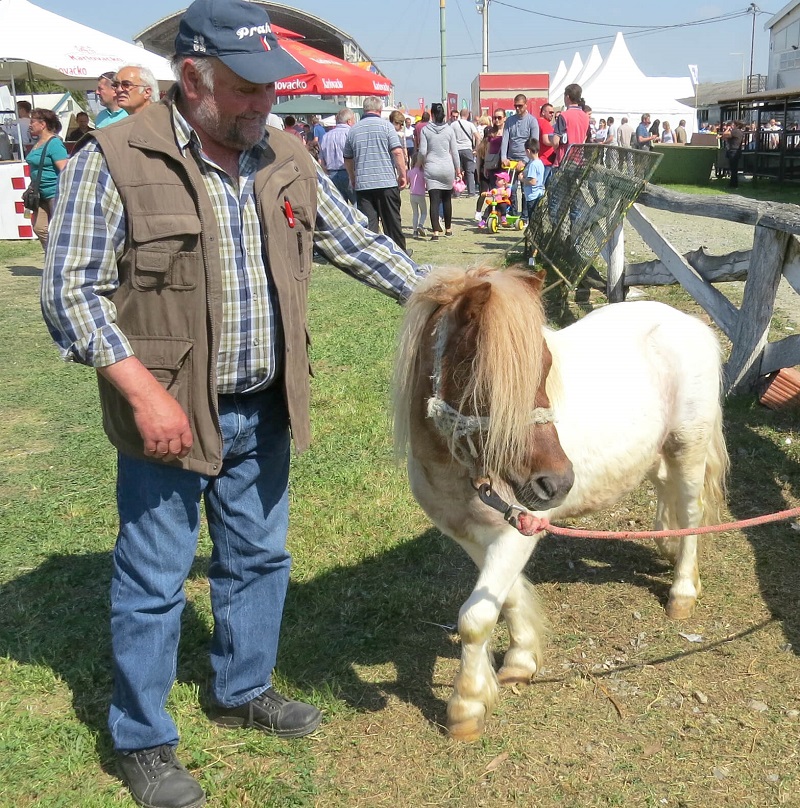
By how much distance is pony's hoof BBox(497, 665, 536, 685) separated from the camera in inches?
123

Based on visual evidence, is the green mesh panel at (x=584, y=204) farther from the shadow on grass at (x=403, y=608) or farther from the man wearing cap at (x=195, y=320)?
the man wearing cap at (x=195, y=320)

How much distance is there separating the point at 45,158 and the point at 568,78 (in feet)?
145

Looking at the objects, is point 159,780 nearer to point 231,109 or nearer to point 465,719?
point 465,719

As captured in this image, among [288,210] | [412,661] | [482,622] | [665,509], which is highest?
[288,210]

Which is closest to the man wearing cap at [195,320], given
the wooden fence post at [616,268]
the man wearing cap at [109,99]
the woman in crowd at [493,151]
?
the wooden fence post at [616,268]

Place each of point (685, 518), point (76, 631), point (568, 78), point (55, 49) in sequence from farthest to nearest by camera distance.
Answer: point (568, 78) → point (55, 49) → point (685, 518) → point (76, 631)

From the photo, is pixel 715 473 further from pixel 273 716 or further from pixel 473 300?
pixel 273 716

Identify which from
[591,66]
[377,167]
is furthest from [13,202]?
[591,66]

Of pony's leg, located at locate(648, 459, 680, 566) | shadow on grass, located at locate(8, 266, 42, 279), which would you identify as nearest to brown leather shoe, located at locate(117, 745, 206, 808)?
pony's leg, located at locate(648, 459, 680, 566)

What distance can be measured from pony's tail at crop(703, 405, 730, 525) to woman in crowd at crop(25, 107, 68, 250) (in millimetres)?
8092

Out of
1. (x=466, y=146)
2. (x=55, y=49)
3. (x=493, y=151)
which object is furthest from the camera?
(x=466, y=146)

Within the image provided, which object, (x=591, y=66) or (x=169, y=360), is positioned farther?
(x=591, y=66)

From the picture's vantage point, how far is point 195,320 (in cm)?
221

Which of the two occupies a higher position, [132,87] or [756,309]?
[132,87]
